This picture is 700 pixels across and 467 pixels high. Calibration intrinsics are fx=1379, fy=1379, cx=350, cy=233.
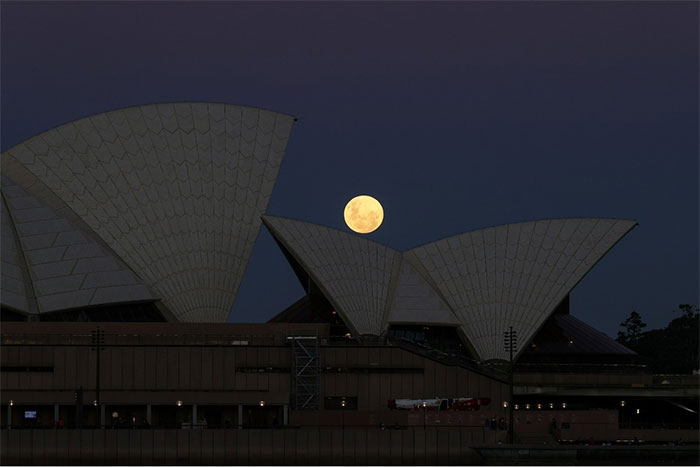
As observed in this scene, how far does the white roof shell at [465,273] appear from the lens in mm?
71750

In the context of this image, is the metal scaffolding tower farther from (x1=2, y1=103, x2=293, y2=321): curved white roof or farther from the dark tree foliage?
the dark tree foliage

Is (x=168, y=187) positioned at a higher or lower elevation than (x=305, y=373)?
higher

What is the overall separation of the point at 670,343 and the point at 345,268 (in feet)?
185

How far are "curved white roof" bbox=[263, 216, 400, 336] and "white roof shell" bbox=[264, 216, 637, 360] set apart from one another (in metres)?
0.05

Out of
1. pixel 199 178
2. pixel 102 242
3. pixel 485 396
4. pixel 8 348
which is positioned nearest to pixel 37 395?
pixel 8 348

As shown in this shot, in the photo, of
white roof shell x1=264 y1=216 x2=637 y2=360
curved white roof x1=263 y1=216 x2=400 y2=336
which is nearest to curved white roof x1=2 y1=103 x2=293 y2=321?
curved white roof x1=263 y1=216 x2=400 y2=336

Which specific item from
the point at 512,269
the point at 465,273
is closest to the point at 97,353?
the point at 465,273

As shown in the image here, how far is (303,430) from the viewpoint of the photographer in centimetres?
5681

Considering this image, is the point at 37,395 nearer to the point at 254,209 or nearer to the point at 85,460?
the point at 85,460

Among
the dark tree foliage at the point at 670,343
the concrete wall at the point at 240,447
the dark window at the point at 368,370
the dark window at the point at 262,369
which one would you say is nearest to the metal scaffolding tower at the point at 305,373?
the dark window at the point at 262,369

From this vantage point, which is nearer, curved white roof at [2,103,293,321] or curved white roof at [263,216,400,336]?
curved white roof at [2,103,293,321]

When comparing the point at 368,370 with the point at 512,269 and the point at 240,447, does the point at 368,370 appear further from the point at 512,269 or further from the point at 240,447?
the point at 240,447

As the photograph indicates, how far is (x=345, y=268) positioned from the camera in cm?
7219

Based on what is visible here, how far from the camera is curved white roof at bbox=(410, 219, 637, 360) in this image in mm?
72875
